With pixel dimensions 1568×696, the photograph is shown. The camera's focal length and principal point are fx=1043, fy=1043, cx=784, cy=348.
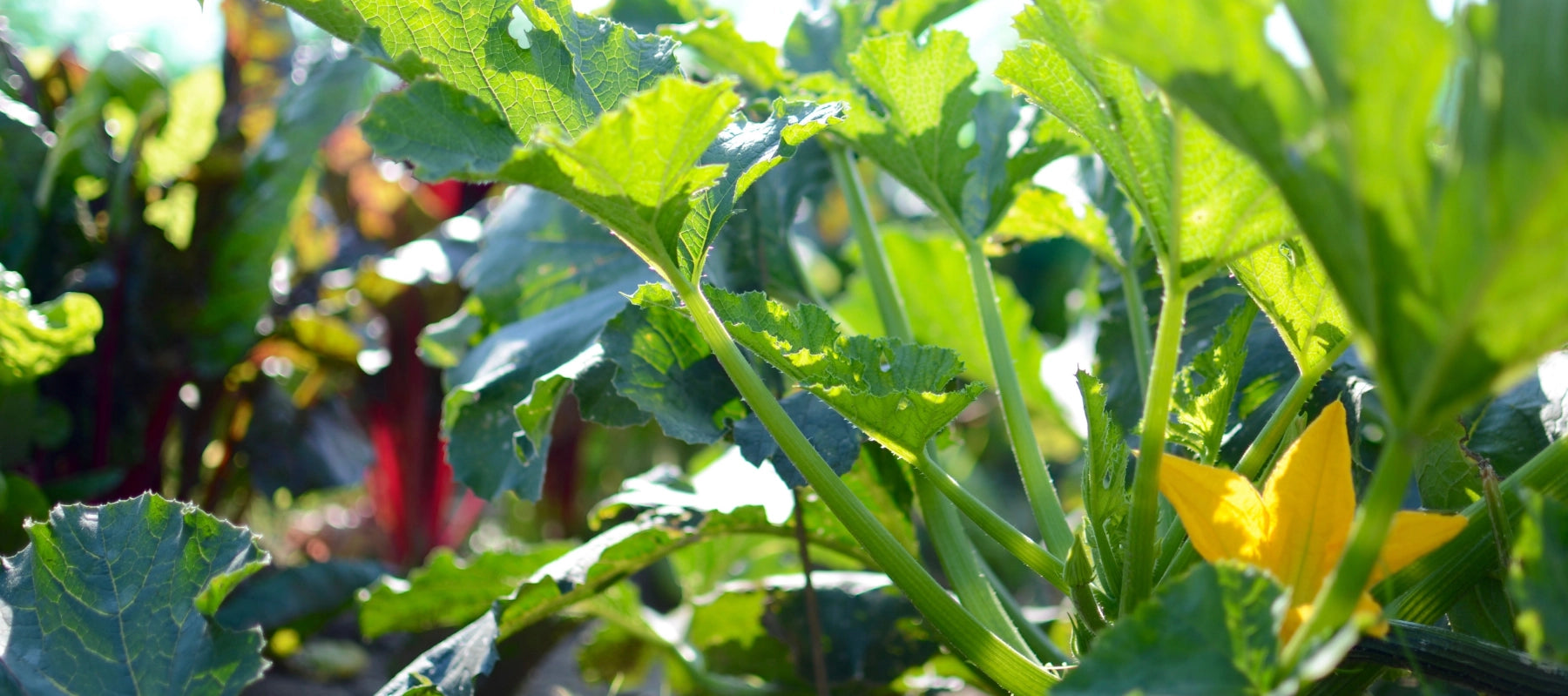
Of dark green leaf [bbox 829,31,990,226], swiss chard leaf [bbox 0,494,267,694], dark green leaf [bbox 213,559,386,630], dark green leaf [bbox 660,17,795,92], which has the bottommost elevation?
dark green leaf [bbox 213,559,386,630]

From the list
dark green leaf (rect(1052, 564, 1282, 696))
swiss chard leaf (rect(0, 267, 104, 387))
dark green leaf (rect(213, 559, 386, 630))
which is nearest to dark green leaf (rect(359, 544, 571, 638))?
dark green leaf (rect(213, 559, 386, 630))

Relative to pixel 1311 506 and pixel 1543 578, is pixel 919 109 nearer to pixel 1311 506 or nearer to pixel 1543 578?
pixel 1311 506

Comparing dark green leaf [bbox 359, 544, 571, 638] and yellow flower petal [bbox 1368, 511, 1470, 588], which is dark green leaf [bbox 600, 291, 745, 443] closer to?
dark green leaf [bbox 359, 544, 571, 638]

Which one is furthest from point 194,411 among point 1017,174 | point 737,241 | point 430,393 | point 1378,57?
point 1378,57

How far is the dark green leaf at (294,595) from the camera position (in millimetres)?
1293

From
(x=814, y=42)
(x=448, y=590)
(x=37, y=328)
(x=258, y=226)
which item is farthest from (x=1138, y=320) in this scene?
(x=258, y=226)

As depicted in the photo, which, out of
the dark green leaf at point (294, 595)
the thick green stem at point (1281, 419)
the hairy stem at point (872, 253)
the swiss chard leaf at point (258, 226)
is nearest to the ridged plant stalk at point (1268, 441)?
the thick green stem at point (1281, 419)

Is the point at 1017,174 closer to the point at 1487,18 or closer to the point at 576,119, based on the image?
the point at 576,119

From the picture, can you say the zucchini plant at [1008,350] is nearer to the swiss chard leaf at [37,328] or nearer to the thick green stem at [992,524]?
the thick green stem at [992,524]

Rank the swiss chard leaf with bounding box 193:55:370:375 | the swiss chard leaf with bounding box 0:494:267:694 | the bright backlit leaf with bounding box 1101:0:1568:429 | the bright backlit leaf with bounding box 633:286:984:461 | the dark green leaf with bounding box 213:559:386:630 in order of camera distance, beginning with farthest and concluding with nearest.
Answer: the swiss chard leaf with bounding box 193:55:370:375 < the dark green leaf with bounding box 213:559:386:630 < the swiss chard leaf with bounding box 0:494:267:694 < the bright backlit leaf with bounding box 633:286:984:461 < the bright backlit leaf with bounding box 1101:0:1568:429

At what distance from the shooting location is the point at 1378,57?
373 mm

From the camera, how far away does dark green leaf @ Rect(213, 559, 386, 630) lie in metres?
1.29

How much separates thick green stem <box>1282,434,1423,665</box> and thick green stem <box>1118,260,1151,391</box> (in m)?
0.45

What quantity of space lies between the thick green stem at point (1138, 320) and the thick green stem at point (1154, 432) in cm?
30
